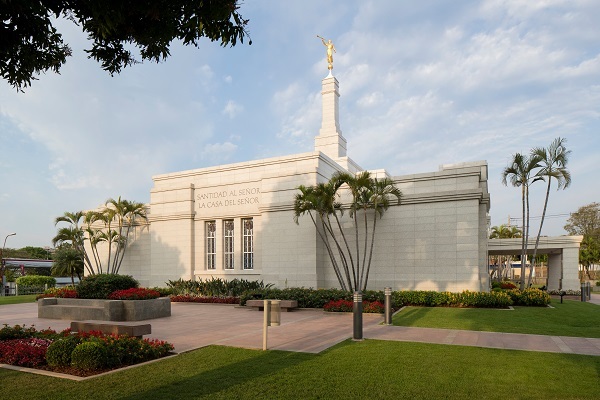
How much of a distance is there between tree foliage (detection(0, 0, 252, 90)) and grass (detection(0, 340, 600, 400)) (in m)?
4.54

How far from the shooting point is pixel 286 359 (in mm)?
8281

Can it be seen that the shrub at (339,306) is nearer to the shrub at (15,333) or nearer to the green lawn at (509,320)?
the green lawn at (509,320)

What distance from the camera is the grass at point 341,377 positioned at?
6188mm

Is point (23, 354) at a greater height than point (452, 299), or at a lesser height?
greater

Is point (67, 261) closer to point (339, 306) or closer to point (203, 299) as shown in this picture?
point (203, 299)

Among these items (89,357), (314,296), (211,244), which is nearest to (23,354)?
(89,357)

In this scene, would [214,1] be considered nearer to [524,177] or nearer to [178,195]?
[524,177]

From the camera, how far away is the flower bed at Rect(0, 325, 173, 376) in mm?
7559

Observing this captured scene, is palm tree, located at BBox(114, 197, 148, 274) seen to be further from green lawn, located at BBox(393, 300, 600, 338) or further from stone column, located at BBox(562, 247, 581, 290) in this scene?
stone column, located at BBox(562, 247, 581, 290)

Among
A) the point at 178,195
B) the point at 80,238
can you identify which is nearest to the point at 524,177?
the point at 178,195

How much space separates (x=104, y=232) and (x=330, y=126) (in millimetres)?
17124

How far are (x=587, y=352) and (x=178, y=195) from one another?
22146mm

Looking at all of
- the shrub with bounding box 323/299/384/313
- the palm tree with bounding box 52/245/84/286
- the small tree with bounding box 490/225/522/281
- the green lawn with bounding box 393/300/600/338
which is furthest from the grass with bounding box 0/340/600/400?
the small tree with bounding box 490/225/522/281

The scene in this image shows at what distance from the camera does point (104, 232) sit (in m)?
30.4
